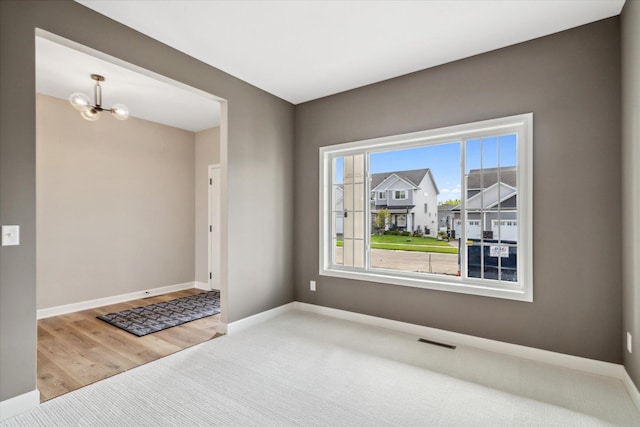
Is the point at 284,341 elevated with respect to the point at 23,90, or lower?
lower

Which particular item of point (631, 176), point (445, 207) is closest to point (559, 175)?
point (631, 176)

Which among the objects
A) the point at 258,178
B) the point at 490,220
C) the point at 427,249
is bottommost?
the point at 427,249

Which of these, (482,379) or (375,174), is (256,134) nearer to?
(375,174)

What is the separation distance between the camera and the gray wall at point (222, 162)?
6.49 ft

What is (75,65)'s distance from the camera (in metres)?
3.20

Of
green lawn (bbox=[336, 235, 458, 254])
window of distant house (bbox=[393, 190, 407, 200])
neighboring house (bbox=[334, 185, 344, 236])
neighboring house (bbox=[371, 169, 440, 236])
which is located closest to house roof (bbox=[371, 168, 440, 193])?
neighboring house (bbox=[371, 169, 440, 236])

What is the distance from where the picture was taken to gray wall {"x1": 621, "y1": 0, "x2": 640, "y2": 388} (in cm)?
207

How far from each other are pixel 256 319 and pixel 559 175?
3.38 meters

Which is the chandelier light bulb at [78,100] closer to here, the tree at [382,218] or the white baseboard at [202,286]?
the white baseboard at [202,286]

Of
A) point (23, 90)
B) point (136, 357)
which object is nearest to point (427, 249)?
point (136, 357)

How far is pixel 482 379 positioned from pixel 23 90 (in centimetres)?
382

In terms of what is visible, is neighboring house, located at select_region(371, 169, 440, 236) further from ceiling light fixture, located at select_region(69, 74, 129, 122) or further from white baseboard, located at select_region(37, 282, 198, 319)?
white baseboard, located at select_region(37, 282, 198, 319)

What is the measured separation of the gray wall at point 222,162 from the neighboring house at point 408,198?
1.26m

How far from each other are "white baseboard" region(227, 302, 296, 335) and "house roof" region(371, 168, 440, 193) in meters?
1.96
